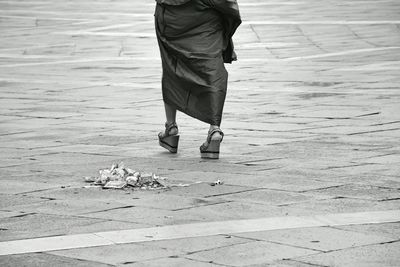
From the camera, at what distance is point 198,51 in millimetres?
7914

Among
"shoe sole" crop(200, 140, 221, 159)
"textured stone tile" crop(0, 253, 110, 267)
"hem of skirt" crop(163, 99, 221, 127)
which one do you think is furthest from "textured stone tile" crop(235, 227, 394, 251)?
"hem of skirt" crop(163, 99, 221, 127)

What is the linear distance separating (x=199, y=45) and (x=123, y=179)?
1.57 m

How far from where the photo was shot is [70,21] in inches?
899

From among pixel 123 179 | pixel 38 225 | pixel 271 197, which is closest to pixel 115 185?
pixel 123 179

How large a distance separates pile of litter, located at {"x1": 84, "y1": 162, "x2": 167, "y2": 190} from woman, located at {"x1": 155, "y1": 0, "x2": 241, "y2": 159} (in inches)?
40.8

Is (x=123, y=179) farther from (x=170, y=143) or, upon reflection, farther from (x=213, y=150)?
(x=170, y=143)

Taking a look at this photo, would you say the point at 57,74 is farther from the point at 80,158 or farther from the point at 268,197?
the point at 268,197

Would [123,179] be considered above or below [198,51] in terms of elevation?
below

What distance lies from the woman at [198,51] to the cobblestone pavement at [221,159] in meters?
0.33

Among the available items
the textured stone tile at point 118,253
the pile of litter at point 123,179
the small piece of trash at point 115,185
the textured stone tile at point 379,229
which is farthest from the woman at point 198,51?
the textured stone tile at point 118,253

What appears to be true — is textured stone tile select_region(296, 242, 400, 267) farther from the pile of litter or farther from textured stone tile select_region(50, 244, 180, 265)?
the pile of litter

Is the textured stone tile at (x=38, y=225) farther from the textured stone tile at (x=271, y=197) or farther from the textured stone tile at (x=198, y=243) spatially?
the textured stone tile at (x=271, y=197)

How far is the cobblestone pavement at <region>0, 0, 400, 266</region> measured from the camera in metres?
5.03

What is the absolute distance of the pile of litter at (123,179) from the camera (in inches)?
261
